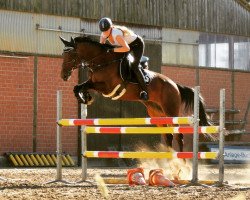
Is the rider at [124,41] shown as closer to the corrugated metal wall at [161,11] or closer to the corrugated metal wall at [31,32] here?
the corrugated metal wall at [31,32]

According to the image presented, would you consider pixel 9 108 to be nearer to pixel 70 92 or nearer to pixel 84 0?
pixel 70 92

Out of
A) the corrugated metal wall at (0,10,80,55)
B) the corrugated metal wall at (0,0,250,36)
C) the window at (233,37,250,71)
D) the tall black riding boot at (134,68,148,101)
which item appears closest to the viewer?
the tall black riding boot at (134,68,148,101)

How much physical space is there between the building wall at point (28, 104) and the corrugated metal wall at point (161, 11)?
5.34ft

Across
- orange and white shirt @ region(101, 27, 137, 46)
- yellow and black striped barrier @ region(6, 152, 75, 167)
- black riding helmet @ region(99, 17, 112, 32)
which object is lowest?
yellow and black striped barrier @ region(6, 152, 75, 167)

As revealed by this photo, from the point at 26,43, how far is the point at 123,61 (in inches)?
361

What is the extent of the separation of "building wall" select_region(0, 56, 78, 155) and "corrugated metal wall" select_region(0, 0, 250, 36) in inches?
64.1

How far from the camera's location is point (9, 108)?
890 inches

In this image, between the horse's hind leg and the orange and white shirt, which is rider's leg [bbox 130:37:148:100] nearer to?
the orange and white shirt

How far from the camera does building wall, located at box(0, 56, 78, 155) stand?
22.5 meters

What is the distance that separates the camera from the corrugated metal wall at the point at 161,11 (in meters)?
23.2

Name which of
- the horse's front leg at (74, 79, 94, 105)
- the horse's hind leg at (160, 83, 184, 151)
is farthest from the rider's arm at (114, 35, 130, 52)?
the horse's hind leg at (160, 83, 184, 151)

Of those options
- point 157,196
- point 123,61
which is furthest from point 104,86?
point 157,196

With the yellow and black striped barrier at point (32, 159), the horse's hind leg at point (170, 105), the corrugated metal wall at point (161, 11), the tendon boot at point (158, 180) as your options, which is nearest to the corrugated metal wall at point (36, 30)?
the corrugated metal wall at point (161, 11)

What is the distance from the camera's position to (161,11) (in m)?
25.9
